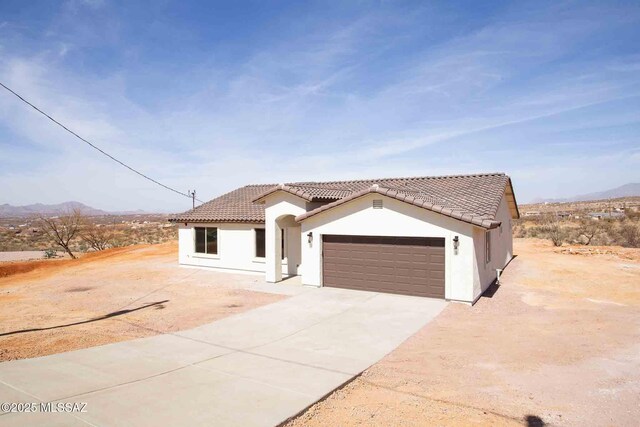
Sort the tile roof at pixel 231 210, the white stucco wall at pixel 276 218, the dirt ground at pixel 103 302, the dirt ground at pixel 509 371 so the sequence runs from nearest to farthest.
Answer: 1. the dirt ground at pixel 509 371
2. the dirt ground at pixel 103 302
3. the white stucco wall at pixel 276 218
4. the tile roof at pixel 231 210

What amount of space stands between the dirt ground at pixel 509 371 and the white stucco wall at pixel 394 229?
41.6 inches

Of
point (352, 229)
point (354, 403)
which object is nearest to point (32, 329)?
point (354, 403)

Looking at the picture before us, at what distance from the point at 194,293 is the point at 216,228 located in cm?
616

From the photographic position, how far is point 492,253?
16.9m

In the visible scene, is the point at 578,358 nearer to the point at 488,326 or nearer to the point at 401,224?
the point at 488,326

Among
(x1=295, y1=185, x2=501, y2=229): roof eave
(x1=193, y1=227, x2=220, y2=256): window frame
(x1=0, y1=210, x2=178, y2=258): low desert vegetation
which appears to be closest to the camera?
(x1=295, y1=185, x2=501, y2=229): roof eave

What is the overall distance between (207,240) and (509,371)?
55.9 ft

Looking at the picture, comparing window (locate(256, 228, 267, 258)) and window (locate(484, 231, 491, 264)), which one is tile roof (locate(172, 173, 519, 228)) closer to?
window (locate(256, 228, 267, 258))

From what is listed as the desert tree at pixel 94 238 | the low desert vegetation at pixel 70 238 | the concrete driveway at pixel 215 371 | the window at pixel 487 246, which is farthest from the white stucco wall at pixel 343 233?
the desert tree at pixel 94 238

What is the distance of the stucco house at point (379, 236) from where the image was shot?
1338 centimetres

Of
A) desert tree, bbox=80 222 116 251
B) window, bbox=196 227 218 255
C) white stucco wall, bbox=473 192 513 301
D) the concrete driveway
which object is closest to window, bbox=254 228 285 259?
window, bbox=196 227 218 255

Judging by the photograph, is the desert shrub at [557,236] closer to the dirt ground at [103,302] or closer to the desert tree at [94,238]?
the dirt ground at [103,302]

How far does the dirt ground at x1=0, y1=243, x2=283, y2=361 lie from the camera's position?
386 inches

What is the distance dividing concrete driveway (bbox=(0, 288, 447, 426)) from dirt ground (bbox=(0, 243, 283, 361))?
1089mm
